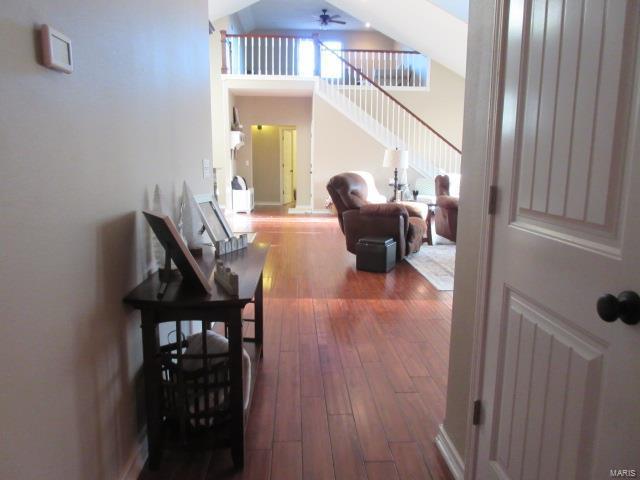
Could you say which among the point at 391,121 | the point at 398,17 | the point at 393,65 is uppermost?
the point at 398,17

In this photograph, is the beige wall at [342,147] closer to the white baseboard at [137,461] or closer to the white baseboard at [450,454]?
the white baseboard at [450,454]

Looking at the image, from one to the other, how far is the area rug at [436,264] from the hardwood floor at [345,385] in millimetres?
183

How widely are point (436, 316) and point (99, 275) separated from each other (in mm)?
2687

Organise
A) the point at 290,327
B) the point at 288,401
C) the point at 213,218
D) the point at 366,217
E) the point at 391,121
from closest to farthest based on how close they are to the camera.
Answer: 1. the point at 288,401
2. the point at 213,218
3. the point at 290,327
4. the point at 366,217
5. the point at 391,121

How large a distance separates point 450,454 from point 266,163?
36.6 feet

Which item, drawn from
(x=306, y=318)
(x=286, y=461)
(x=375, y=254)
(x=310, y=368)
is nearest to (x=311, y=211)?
(x=375, y=254)

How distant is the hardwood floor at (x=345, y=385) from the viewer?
5.76 ft

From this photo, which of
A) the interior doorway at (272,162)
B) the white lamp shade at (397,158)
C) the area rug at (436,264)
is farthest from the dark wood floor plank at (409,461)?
the interior doorway at (272,162)

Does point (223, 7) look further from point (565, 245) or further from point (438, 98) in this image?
point (565, 245)

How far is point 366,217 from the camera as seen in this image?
16.7 feet

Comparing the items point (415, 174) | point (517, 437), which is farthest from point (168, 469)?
point (415, 174)

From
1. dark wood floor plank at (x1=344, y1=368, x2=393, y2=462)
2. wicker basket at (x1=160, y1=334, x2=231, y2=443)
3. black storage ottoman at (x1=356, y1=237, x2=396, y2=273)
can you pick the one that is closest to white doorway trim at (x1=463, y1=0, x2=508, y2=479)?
dark wood floor plank at (x1=344, y1=368, x2=393, y2=462)

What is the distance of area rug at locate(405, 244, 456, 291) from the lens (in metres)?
4.43

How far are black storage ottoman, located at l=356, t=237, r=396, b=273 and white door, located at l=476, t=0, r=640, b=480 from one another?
3314mm
